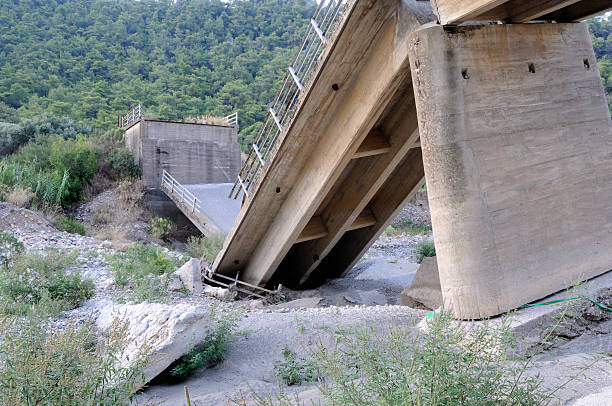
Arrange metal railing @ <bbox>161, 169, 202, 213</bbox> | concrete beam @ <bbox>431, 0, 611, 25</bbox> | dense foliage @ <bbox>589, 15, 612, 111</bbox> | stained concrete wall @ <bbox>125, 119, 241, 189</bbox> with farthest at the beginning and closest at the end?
dense foliage @ <bbox>589, 15, 612, 111</bbox>, stained concrete wall @ <bbox>125, 119, 241, 189</bbox>, metal railing @ <bbox>161, 169, 202, 213</bbox>, concrete beam @ <bbox>431, 0, 611, 25</bbox>

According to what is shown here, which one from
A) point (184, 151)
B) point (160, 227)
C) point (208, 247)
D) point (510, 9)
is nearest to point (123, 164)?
point (184, 151)

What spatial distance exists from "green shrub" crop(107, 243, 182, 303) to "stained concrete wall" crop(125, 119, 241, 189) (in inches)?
508

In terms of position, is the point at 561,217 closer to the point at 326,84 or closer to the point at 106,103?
the point at 326,84

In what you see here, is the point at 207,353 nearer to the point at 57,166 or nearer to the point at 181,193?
the point at 181,193

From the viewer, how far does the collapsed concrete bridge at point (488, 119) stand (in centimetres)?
429

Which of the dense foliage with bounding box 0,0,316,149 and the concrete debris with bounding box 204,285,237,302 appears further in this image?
the dense foliage with bounding box 0,0,316,149

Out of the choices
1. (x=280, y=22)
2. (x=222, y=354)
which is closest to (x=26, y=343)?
(x=222, y=354)

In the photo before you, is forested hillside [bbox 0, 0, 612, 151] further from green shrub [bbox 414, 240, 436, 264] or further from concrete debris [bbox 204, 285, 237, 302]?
concrete debris [bbox 204, 285, 237, 302]

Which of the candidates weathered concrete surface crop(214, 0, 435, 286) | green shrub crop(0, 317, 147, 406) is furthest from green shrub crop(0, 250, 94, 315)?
green shrub crop(0, 317, 147, 406)

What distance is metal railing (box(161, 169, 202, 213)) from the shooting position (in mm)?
18594

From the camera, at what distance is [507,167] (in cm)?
446

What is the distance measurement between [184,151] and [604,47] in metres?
41.3

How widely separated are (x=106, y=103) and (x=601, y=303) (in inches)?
1791

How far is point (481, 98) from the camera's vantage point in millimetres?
4461
